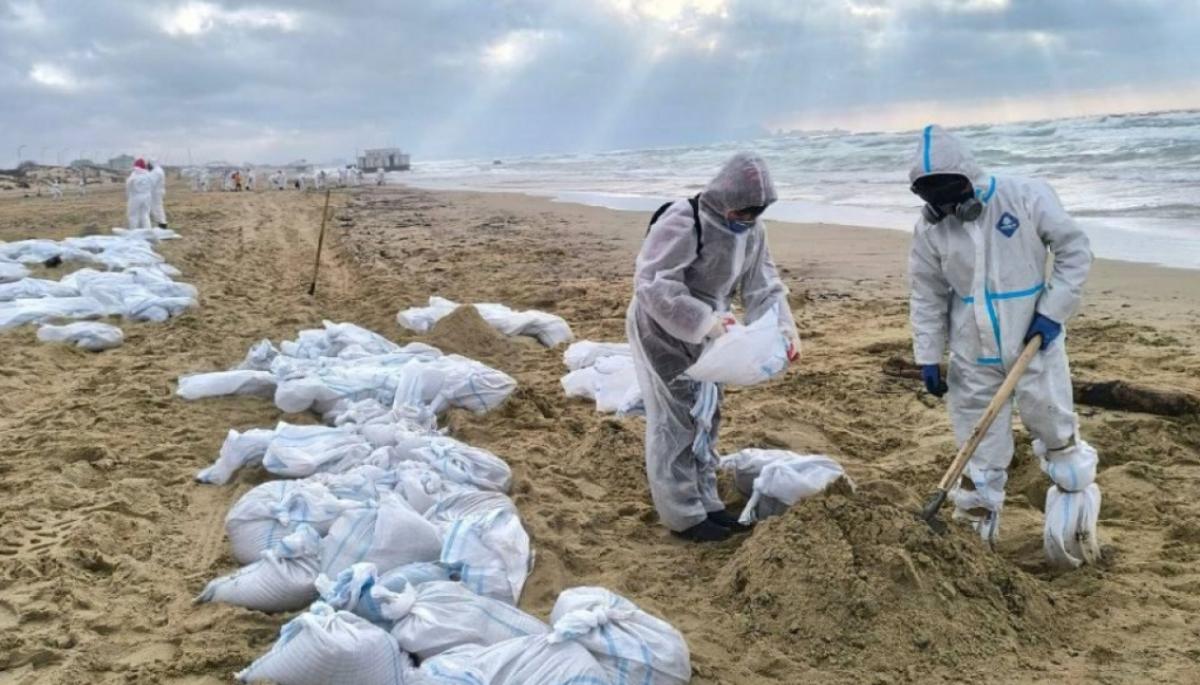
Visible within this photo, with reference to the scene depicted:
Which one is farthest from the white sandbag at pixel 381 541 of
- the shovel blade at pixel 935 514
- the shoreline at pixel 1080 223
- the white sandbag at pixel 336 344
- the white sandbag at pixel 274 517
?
the shoreline at pixel 1080 223

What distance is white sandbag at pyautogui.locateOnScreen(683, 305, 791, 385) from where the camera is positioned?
310 cm

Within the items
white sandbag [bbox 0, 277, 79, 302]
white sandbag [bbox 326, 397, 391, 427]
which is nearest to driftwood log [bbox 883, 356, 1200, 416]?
white sandbag [bbox 326, 397, 391, 427]

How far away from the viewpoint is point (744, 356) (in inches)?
122

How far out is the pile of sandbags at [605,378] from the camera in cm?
520

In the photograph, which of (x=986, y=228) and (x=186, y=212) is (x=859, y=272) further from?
(x=186, y=212)

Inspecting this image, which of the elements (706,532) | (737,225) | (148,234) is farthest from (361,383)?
(148,234)

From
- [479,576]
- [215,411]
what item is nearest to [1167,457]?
[479,576]

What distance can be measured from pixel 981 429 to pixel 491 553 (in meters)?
1.78

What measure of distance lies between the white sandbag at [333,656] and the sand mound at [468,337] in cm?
410

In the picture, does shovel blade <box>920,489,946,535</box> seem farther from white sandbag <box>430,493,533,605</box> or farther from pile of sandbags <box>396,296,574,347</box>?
pile of sandbags <box>396,296,574,347</box>

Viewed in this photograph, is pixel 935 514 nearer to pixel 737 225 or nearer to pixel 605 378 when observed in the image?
pixel 737 225

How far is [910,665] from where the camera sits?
101 inches

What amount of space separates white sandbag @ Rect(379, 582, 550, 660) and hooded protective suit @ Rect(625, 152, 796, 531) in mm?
1110

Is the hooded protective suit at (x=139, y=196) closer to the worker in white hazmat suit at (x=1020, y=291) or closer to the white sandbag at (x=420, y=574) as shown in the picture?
the white sandbag at (x=420, y=574)
